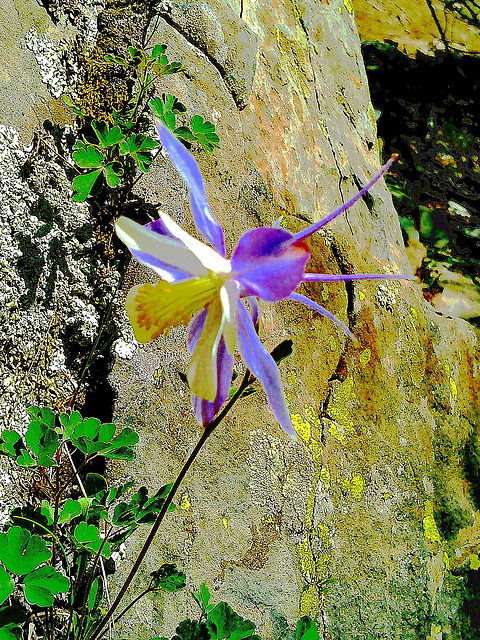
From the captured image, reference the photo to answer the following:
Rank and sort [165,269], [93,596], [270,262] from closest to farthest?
[270,262]
[165,269]
[93,596]

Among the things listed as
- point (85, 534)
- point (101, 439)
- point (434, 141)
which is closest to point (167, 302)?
point (101, 439)

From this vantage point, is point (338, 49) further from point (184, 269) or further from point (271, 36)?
point (184, 269)

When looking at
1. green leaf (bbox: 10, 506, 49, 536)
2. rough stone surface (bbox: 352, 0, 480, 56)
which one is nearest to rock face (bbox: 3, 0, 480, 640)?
green leaf (bbox: 10, 506, 49, 536)

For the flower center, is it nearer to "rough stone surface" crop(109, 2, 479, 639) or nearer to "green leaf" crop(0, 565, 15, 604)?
"green leaf" crop(0, 565, 15, 604)

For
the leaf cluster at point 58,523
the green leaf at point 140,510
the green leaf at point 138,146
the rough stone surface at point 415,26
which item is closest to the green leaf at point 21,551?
the leaf cluster at point 58,523

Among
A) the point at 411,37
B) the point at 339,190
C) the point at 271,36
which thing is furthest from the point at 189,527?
the point at 411,37

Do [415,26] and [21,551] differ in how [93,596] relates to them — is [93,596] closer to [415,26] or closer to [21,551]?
[21,551]
